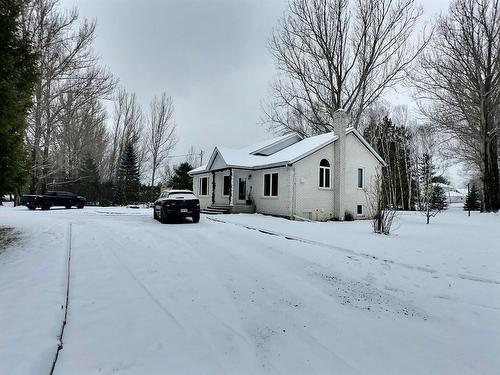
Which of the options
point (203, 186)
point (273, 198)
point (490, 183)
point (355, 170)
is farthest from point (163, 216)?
point (490, 183)

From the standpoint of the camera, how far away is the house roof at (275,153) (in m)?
16.2

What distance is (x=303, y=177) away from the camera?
52.5 ft

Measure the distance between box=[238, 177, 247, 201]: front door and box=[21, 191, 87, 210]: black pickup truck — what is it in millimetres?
14789

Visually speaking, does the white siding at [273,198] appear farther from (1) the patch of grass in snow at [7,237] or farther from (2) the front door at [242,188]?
(1) the patch of grass in snow at [7,237]

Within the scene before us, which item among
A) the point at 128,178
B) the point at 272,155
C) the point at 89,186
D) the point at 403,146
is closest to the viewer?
the point at 272,155

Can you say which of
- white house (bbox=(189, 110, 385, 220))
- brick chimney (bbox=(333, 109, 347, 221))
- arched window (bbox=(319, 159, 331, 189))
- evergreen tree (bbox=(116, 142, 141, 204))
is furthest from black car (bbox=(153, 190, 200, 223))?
evergreen tree (bbox=(116, 142, 141, 204))

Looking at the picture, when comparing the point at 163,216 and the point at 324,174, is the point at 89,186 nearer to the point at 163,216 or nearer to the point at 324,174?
the point at 163,216

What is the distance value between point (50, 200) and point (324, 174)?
20.3m

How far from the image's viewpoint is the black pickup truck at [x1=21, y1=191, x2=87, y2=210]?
69.2ft

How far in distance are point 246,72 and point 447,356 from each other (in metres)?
20.1

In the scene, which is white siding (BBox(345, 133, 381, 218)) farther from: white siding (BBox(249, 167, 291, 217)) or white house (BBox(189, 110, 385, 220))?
white siding (BBox(249, 167, 291, 217))

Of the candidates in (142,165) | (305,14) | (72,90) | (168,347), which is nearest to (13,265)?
(168,347)

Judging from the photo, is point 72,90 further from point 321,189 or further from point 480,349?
point 480,349

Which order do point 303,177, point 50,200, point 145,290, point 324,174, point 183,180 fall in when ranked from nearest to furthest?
point 145,290 < point 303,177 < point 324,174 < point 50,200 < point 183,180
